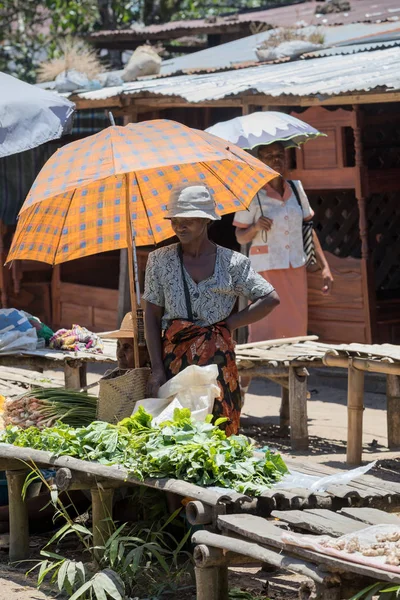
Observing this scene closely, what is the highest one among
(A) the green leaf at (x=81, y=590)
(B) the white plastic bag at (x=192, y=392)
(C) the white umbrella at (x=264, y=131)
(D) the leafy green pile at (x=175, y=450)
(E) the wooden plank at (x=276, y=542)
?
(C) the white umbrella at (x=264, y=131)

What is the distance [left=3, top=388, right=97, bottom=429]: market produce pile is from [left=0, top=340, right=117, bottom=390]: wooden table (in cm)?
179

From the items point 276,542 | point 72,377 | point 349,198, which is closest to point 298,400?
point 72,377

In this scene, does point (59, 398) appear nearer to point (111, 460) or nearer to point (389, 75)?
point (111, 460)

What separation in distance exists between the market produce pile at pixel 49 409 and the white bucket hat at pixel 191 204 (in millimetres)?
1079

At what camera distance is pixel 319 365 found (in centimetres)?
721

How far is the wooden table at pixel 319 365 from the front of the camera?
6660mm

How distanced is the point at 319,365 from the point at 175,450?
2.83m

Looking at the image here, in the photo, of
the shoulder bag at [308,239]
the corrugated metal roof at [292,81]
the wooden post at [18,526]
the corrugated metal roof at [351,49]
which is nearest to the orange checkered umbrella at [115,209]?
the wooden post at [18,526]

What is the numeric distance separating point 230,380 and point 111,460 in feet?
2.64

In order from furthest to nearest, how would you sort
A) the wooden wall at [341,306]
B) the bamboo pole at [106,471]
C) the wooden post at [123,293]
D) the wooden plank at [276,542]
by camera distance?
the wooden post at [123,293]
the wooden wall at [341,306]
the bamboo pole at [106,471]
the wooden plank at [276,542]


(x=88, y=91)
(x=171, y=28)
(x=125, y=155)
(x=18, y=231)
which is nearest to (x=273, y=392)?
(x=88, y=91)

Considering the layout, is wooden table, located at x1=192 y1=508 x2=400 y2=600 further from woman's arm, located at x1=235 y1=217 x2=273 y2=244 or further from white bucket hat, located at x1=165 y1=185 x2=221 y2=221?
woman's arm, located at x1=235 y1=217 x2=273 y2=244

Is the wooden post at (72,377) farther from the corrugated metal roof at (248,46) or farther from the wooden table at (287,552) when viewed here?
the corrugated metal roof at (248,46)

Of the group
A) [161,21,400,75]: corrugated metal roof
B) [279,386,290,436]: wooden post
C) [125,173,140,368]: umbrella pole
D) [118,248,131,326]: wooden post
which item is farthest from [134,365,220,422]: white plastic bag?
[161,21,400,75]: corrugated metal roof
